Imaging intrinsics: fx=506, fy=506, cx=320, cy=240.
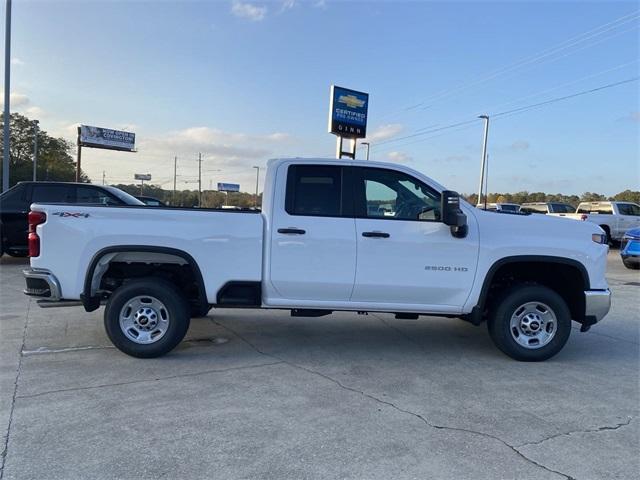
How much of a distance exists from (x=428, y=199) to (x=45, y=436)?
3961mm

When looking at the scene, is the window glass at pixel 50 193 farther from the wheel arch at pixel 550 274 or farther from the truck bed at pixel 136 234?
the wheel arch at pixel 550 274

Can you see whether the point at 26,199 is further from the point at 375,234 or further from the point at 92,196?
the point at 375,234

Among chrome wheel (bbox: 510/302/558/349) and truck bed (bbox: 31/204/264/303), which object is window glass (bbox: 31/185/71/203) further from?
chrome wheel (bbox: 510/302/558/349)

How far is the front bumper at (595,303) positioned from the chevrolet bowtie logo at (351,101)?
21.8m

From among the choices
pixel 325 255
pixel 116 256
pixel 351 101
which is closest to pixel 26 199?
pixel 116 256

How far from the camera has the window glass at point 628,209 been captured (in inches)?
848

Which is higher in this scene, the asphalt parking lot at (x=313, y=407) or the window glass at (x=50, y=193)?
the window glass at (x=50, y=193)

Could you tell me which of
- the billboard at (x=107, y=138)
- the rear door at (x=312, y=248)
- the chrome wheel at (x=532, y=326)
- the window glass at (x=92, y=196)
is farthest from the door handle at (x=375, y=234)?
the billboard at (x=107, y=138)

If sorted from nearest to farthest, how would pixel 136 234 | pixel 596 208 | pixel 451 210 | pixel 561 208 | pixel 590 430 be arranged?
pixel 590 430, pixel 451 210, pixel 136 234, pixel 596 208, pixel 561 208

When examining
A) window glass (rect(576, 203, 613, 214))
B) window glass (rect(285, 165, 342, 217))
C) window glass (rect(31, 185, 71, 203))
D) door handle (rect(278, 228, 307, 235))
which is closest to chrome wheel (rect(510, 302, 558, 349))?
window glass (rect(285, 165, 342, 217))

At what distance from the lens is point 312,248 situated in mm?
5160

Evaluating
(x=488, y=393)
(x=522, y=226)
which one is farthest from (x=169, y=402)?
(x=522, y=226)

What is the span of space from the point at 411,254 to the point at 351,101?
2211 centimetres

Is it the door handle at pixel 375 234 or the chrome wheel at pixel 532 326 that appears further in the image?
the chrome wheel at pixel 532 326
